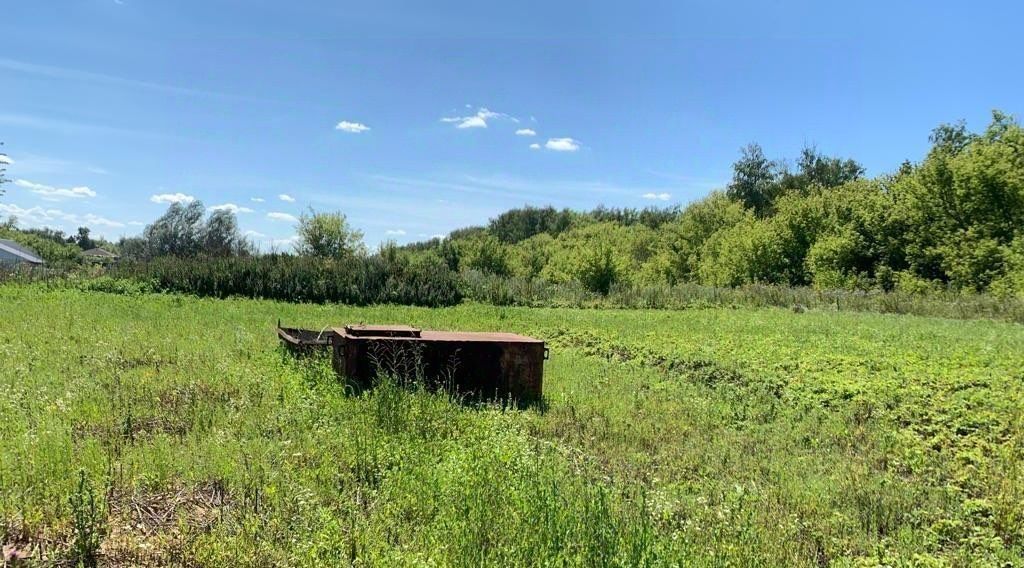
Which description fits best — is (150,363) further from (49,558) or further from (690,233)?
(690,233)

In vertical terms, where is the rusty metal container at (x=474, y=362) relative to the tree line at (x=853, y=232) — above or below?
below

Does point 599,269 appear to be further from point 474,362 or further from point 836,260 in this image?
point 474,362

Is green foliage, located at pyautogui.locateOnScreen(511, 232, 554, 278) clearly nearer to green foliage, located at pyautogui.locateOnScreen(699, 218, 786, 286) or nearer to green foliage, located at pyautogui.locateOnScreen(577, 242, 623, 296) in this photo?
green foliage, located at pyautogui.locateOnScreen(699, 218, 786, 286)

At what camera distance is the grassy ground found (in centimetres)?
363

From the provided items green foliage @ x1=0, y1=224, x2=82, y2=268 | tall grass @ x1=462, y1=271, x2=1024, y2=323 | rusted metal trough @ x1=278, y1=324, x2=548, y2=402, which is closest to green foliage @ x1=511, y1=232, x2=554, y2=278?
tall grass @ x1=462, y1=271, x2=1024, y2=323

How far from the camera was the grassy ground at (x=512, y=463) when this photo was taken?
3627mm

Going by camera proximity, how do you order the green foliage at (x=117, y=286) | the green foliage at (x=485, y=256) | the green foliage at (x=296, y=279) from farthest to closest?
1. the green foliage at (x=485, y=256)
2. the green foliage at (x=296, y=279)
3. the green foliage at (x=117, y=286)

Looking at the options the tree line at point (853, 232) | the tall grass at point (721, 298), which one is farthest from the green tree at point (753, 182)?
the tall grass at point (721, 298)

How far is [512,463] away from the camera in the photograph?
489 cm

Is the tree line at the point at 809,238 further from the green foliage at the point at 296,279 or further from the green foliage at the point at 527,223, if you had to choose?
the green foliage at the point at 527,223

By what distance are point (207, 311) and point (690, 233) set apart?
5203 cm

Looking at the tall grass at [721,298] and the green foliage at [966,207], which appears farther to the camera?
the green foliage at [966,207]

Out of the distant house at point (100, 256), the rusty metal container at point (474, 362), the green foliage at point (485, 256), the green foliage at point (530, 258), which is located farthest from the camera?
the green foliage at point (530, 258)

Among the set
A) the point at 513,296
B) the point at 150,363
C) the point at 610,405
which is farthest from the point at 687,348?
the point at 513,296
